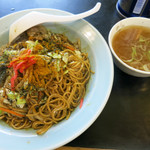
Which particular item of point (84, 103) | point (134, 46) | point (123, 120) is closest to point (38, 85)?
point (84, 103)

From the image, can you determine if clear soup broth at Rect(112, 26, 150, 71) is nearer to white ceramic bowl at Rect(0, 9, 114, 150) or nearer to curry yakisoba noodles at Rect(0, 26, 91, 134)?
white ceramic bowl at Rect(0, 9, 114, 150)

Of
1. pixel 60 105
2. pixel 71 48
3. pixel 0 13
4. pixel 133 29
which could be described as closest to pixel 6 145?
pixel 60 105

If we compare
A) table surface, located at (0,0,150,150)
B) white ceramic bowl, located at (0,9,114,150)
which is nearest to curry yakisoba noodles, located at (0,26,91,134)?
white ceramic bowl, located at (0,9,114,150)

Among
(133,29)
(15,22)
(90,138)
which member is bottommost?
(90,138)

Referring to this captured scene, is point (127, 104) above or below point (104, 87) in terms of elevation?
below

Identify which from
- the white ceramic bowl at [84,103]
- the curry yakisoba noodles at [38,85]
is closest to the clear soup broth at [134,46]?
the white ceramic bowl at [84,103]

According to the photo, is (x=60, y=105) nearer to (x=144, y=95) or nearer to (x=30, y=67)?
(x=30, y=67)
